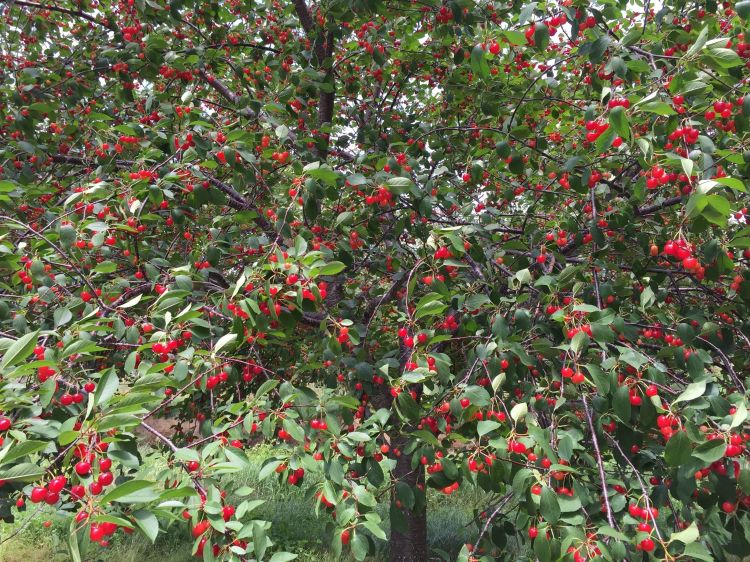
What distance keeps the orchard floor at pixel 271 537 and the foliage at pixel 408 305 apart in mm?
2622

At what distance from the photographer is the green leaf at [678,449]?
160cm

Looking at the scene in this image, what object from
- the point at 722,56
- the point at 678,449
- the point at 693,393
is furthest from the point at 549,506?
the point at 722,56

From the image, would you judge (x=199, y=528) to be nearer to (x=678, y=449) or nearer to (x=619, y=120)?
(x=678, y=449)

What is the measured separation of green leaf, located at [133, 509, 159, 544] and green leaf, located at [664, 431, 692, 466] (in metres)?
1.52

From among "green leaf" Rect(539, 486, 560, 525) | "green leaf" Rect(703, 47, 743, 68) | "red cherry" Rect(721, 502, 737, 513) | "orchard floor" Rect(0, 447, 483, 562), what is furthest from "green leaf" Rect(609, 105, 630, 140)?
"orchard floor" Rect(0, 447, 483, 562)

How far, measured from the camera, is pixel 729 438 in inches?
64.5

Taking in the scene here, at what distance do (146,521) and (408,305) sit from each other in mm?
1913

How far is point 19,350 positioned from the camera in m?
1.42

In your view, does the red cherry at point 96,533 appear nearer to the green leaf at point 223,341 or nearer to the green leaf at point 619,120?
the green leaf at point 223,341

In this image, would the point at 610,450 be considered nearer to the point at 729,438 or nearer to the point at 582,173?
the point at 729,438

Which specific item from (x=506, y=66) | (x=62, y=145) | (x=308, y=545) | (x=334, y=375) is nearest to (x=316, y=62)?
(x=506, y=66)

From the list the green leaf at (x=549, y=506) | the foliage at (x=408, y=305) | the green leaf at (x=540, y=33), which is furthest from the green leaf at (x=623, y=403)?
the green leaf at (x=540, y=33)

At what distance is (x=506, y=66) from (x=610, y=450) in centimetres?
314

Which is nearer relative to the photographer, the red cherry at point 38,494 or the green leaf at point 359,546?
the red cherry at point 38,494
